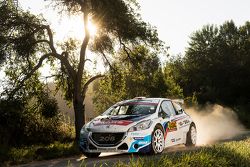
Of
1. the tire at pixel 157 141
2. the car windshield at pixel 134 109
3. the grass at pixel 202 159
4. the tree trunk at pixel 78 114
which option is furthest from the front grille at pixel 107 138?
the tree trunk at pixel 78 114

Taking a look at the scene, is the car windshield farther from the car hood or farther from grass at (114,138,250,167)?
grass at (114,138,250,167)

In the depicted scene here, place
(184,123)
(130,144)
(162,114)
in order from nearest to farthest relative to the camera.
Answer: (130,144) < (162,114) < (184,123)

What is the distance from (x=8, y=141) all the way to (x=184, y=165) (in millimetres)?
12762

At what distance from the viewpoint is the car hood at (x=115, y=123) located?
1438 centimetres

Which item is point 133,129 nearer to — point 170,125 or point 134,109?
point 134,109

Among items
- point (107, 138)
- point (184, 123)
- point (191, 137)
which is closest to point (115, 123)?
point (107, 138)

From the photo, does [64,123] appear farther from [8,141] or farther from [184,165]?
[184,165]

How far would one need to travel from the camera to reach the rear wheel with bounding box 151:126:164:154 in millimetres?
14708

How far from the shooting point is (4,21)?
23078 mm

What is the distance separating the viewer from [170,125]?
16141 millimetres

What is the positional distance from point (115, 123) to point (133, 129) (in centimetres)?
58

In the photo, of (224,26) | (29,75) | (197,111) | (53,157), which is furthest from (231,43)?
(53,157)

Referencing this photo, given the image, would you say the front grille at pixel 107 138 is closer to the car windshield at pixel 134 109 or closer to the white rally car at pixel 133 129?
the white rally car at pixel 133 129

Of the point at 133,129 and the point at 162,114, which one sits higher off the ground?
the point at 162,114
